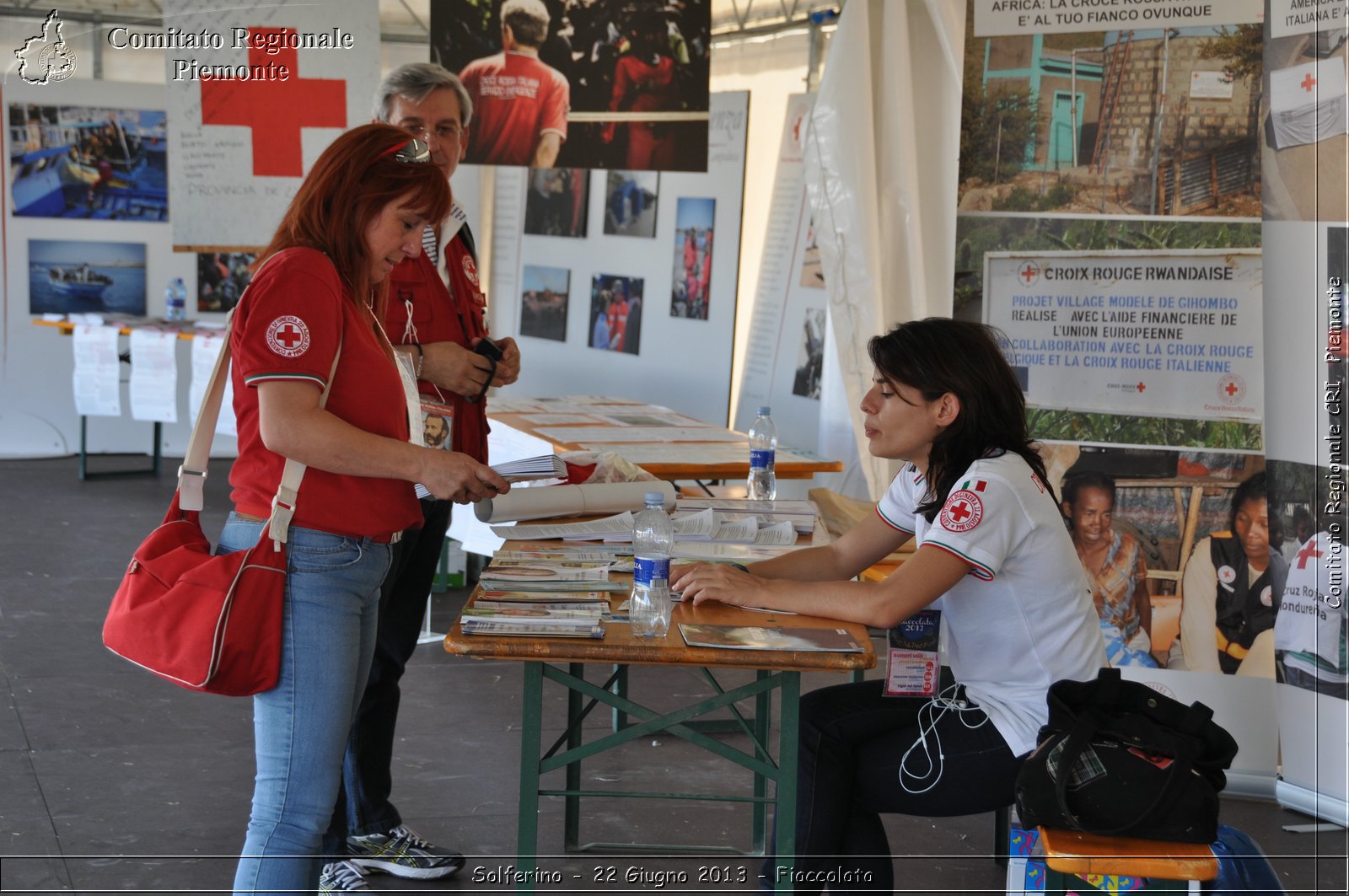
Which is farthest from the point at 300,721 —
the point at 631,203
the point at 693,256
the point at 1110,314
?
the point at 631,203

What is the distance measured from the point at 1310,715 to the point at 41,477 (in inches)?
290

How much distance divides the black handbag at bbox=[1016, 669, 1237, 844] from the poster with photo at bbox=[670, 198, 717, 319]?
16.1ft

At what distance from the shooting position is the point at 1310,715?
10.3 ft

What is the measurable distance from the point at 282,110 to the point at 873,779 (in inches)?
92.0

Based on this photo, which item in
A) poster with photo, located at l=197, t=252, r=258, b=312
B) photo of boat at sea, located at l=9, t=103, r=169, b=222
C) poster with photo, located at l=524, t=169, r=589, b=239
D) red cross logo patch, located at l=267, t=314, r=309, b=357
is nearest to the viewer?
red cross logo patch, located at l=267, t=314, r=309, b=357

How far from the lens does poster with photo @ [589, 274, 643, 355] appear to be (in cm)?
698

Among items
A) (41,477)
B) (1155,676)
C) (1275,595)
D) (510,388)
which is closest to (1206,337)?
(1275,595)

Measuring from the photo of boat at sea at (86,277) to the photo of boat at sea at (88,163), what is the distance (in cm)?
22

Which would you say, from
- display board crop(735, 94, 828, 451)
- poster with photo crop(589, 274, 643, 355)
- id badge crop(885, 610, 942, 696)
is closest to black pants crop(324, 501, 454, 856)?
id badge crop(885, 610, 942, 696)

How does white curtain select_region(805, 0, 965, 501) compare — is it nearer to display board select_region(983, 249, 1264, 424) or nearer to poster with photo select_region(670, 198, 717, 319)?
display board select_region(983, 249, 1264, 424)

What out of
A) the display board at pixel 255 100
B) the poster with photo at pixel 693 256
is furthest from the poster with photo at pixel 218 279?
the display board at pixel 255 100

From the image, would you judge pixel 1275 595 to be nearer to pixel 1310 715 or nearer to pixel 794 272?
pixel 1310 715

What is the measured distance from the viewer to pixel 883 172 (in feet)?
12.2

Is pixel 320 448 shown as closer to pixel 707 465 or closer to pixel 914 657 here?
pixel 914 657
